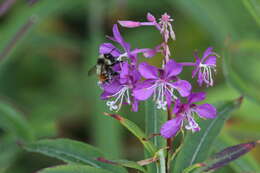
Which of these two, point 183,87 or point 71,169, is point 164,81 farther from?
point 71,169

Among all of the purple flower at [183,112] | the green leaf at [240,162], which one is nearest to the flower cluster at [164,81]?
the purple flower at [183,112]

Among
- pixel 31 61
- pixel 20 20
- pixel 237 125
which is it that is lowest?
Answer: pixel 237 125

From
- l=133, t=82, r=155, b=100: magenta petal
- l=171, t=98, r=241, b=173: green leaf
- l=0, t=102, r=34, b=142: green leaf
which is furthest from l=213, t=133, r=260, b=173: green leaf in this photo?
l=0, t=102, r=34, b=142: green leaf

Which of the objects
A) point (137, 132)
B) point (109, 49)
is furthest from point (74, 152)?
point (109, 49)

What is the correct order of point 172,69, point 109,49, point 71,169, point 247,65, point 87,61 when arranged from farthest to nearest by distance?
point 87,61 → point 247,65 → point 109,49 → point 71,169 → point 172,69

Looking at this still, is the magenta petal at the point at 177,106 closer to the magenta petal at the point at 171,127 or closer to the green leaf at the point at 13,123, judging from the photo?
the magenta petal at the point at 171,127

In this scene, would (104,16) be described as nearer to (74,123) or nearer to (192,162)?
(74,123)

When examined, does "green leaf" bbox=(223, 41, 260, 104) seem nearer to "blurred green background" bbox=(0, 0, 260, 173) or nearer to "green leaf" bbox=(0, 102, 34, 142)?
"blurred green background" bbox=(0, 0, 260, 173)

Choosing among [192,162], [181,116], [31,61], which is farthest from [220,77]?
[181,116]
